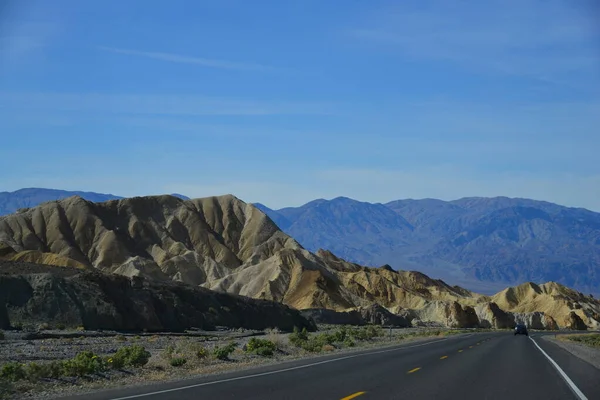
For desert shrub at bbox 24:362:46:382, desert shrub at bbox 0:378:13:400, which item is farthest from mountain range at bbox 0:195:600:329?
desert shrub at bbox 0:378:13:400

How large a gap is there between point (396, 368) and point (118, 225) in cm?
11678

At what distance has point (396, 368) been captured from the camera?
24938 mm

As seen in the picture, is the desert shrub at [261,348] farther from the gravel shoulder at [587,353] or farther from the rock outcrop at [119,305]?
the rock outcrop at [119,305]

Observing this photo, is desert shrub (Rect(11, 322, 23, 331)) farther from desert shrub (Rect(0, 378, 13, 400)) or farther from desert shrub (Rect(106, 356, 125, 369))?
desert shrub (Rect(0, 378, 13, 400))

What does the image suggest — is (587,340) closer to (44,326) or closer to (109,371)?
(44,326)

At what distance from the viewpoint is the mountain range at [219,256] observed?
122 meters

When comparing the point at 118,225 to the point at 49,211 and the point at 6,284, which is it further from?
the point at 6,284

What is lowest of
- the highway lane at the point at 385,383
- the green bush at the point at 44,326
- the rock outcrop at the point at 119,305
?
the highway lane at the point at 385,383

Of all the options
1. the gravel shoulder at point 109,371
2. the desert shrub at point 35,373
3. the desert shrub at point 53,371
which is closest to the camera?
the gravel shoulder at point 109,371

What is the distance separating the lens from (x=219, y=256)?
140m

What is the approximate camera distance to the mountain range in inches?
4796

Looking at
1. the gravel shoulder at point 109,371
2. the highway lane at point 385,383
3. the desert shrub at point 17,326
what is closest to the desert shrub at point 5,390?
the gravel shoulder at point 109,371

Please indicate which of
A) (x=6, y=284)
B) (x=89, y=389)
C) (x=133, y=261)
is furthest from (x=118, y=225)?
(x=89, y=389)

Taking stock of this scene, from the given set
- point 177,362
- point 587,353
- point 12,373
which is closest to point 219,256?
point 587,353
